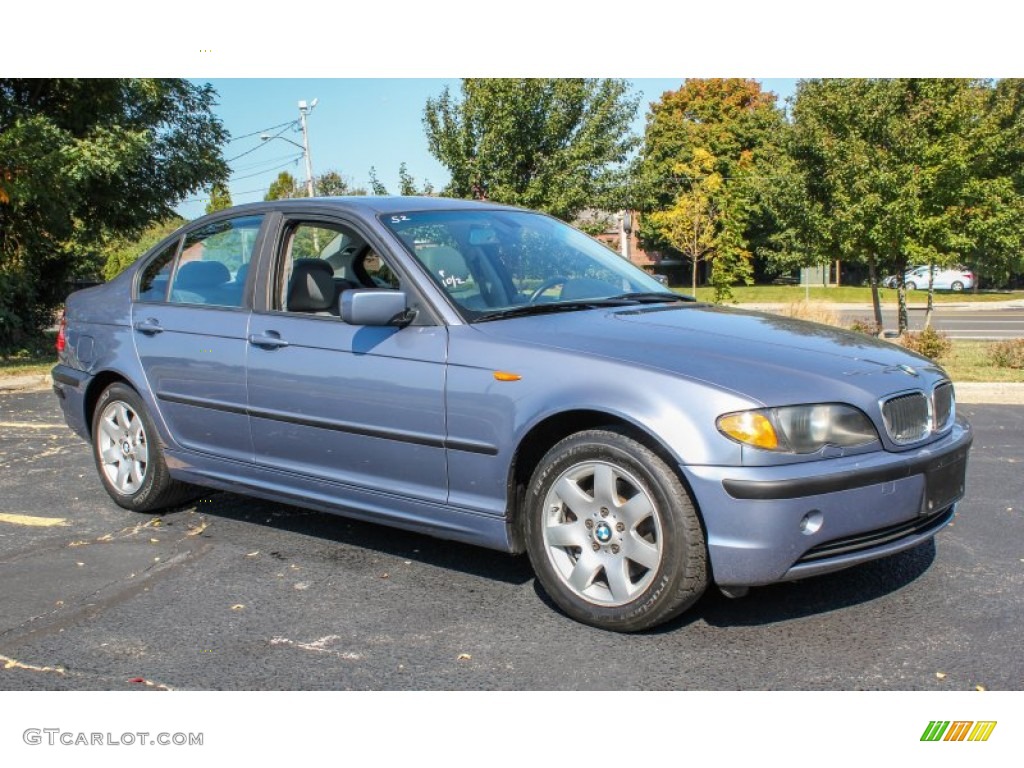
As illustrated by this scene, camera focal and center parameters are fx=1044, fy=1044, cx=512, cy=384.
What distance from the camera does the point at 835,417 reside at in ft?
12.1

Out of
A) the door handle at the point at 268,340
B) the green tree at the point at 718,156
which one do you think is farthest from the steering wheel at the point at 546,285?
the green tree at the point at 718,156

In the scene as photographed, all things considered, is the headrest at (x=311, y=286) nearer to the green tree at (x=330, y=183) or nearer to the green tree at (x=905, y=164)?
Answer: the green tree at (x=905, y=164)

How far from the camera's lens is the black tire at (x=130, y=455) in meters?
5.70

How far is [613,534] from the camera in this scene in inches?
152

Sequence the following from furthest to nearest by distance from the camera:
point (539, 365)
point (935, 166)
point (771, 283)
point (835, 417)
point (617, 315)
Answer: point (771, 283), point (935, 166), point (617, 315), point (539, 365), point (835, 417)

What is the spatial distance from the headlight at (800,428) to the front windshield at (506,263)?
4.14ft

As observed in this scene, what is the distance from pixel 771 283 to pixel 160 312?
52.2 metres

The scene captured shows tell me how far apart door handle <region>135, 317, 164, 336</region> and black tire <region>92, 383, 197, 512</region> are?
14.2 inches

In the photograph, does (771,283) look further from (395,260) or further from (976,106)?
(395,260)

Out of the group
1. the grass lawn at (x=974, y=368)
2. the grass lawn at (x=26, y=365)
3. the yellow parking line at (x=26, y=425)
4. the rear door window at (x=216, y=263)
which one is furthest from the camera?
the grass lawn at (x=26, y=365)

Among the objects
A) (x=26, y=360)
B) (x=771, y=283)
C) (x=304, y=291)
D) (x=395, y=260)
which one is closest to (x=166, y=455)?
(x=304, y=291)

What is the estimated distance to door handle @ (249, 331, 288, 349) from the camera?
16.0 feet
